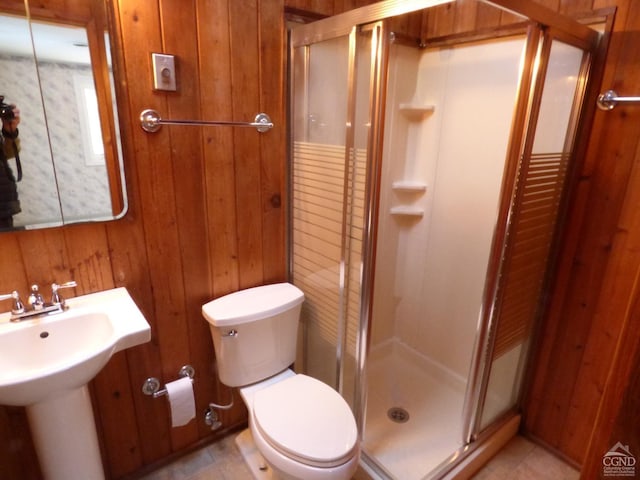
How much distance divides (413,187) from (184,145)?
4.33 ft

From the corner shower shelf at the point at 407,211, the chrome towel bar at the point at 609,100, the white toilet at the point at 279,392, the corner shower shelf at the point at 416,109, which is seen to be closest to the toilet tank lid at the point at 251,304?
the white toilet at the point at 279,392

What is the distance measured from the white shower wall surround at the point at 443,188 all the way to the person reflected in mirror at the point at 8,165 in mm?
1683

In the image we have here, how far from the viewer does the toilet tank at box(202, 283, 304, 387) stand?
5.35 ft

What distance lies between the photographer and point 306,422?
146 cm

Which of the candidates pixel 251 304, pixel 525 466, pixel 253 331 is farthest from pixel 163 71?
pixel 525 466

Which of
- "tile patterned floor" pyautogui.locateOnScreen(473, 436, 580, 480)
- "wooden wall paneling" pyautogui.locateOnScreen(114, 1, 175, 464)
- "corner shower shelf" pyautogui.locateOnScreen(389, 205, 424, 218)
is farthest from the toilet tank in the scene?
"tile patterned floor" pyautogui.locateOnScreen(473, 436, 580, 480)

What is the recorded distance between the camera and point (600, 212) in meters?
1.62

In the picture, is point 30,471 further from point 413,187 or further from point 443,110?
point 443,110

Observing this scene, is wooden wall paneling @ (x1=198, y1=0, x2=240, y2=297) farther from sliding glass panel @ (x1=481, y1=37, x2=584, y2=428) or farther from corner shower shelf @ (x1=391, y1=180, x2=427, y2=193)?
sliding glass panel @ (x1=481, y1=37, x2=584, y2=428)

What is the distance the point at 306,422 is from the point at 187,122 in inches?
49.0

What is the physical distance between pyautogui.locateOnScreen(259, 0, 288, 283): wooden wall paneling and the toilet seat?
1.83 feet

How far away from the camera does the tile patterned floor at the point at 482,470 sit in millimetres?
1803

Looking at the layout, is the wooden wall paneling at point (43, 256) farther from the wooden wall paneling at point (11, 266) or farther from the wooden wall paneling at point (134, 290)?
the wooden wall paneling at point (134, 290)

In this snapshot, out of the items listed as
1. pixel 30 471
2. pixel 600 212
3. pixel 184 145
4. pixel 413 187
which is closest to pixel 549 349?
pixel 600 212
